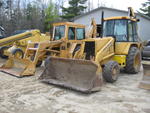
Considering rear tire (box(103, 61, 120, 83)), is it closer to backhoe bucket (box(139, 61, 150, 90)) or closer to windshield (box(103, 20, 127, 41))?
backhoe bucket (box(139, 61, 150, 90))

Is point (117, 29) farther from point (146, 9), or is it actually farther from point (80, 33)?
point (146, 9)

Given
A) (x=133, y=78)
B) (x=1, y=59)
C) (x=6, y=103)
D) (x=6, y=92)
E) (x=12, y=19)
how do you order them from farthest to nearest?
(x=12, y=19), (x=1, y=59), (x=133, y=78), (x=6, y=92), (x=6, y=103)

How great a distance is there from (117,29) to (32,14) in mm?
25275

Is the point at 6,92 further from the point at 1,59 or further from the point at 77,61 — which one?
the point at 1,59

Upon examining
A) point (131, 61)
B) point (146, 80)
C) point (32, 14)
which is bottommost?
point (146, 80)

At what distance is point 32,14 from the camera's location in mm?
30234

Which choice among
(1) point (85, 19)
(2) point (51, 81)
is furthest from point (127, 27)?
(1) point (85, 19)

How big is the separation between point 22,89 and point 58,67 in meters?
1.31

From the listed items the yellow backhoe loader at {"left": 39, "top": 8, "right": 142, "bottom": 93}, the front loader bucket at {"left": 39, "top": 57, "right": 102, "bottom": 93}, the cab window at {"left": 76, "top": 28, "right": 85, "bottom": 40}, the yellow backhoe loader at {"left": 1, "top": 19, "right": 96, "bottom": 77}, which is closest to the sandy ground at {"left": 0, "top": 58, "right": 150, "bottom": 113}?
the front loader bucket at {"left": 39, "top": 57, "right": 102, "bottom": 93}

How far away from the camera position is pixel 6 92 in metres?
4.75

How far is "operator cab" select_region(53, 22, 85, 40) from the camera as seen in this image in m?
8.14

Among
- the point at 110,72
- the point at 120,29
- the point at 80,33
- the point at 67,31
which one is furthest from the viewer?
the point at 80,33

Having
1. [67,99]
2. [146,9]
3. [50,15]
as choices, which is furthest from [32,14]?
[67,99]

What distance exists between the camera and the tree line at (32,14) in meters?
27.8
